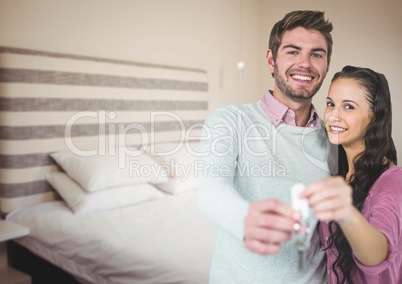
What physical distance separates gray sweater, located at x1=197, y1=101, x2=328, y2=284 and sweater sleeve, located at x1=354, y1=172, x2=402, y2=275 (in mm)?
150

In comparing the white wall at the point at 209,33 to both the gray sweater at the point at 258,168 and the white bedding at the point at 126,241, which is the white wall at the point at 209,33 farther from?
the white bedding at the point at 126,241

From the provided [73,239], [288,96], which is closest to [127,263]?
[73,239]

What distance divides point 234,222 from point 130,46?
7.04ft

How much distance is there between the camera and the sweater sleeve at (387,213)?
674 millimetres

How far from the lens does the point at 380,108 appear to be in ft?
2.66

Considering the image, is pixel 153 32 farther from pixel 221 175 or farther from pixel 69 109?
pixel 221 175

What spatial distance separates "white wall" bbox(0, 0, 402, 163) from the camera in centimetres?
134

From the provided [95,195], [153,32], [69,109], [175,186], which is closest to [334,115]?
[95,195]

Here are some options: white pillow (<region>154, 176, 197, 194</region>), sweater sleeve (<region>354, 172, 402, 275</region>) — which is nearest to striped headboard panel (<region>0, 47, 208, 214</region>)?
white pillow (<region>154, 176, 197, 194</region>)

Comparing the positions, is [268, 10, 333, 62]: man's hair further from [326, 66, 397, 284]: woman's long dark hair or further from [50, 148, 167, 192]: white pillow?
[50, 148, 167, 192]: white pillow

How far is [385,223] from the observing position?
2.28 ft

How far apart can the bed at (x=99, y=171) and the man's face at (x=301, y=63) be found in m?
0.77

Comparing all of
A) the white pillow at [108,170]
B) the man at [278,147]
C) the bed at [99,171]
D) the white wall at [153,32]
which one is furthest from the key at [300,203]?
the white pillow at [108,170]

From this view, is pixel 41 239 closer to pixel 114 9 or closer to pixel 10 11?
pixel 10 11
